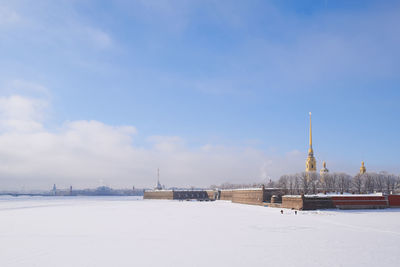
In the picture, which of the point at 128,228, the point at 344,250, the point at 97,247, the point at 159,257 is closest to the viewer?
the point at 159,257

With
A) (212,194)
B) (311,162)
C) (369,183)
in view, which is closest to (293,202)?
(369,183)

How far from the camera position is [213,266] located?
13219mm

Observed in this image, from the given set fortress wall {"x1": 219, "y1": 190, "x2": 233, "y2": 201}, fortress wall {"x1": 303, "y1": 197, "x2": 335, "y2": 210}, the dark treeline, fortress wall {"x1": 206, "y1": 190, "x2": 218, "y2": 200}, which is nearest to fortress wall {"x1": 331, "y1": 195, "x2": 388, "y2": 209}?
fortress wall {"x1": 303, "y1": 197, "x2": 335, "y2": 210}

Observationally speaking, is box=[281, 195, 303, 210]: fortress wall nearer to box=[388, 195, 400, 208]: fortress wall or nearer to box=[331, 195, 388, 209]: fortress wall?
box=[331, 195, 388, 209]: fortress wall

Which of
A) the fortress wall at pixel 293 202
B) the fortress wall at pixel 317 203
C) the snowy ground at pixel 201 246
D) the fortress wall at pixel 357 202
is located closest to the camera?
the snowy ground at pixel 201 246

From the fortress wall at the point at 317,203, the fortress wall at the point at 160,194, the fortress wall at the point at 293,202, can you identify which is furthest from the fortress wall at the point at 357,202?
the fortress wall at the point at 160,194

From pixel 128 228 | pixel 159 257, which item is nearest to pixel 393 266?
pixel 159 257

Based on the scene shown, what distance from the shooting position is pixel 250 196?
66.1 metres

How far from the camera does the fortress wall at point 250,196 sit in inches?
2402

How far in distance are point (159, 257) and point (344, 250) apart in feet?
27.6

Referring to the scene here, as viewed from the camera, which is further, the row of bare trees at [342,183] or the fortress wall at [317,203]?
the row of bare trees at [342,183]

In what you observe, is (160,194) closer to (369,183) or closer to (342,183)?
(342,183)

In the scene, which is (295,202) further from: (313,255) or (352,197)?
(313,255)

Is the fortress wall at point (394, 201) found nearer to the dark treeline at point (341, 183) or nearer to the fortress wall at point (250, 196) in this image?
the fortress wall at point (250, 196)
